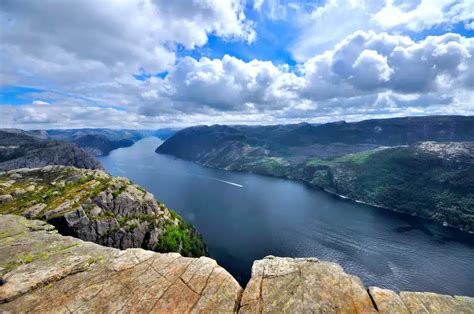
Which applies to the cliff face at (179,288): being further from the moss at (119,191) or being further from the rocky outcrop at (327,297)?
the moss at (119,191)

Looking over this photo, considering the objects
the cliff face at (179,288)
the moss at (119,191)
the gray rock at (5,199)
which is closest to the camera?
the cliff face at (179,288)

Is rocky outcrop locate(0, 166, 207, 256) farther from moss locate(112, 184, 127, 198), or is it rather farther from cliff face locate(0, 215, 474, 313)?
cliff face locate(0, 215, 474, 313)

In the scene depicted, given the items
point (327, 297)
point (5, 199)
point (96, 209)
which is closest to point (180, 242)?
point (96, 209)

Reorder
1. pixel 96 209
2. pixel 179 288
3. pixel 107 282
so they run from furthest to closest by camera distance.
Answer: pixel 96 209 < pixel 107 282 < pixel 179 288

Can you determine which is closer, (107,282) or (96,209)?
(107,282)

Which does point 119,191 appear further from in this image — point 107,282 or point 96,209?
point 107,282

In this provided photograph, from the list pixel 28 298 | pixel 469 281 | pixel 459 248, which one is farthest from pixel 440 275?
pixel 28 298

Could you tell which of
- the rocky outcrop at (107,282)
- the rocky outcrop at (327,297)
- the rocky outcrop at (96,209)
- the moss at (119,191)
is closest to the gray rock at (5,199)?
the rocky outcrop at (96,209)
